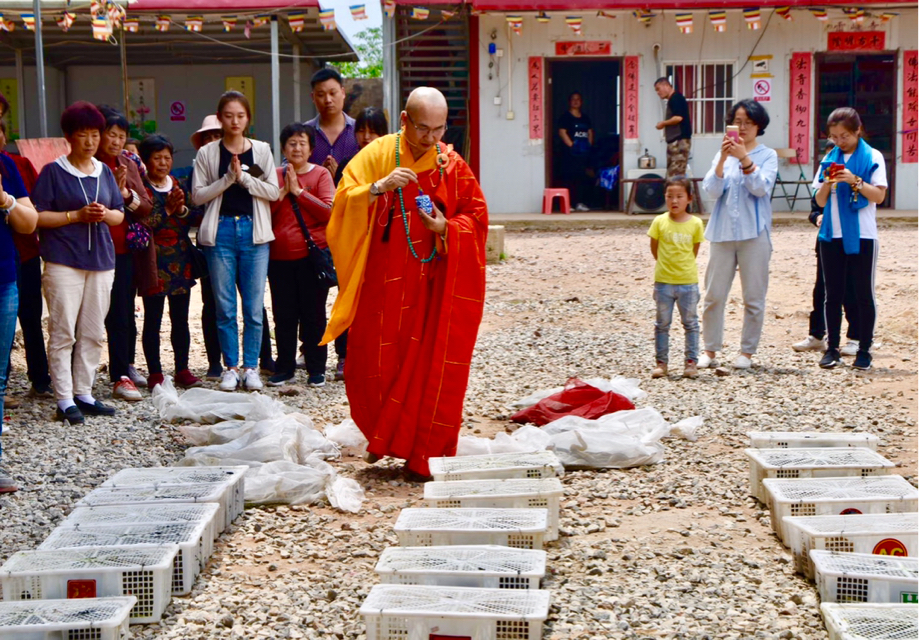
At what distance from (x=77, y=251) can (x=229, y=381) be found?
4.37ft

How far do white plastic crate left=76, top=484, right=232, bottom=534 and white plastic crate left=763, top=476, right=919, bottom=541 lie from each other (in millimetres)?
2063

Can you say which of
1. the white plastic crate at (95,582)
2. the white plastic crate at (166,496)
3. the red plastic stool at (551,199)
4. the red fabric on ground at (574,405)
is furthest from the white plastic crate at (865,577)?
the red plastic stool at (551,199)

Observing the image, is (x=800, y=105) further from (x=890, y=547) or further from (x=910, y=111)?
(x=890, y=547)

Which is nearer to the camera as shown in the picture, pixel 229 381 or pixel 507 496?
pixel 507 496

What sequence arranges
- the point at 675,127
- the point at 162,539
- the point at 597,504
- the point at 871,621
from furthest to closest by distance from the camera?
the point at 675,127 → the point at 597,504 → the point at 162,539 → the point at 871,621

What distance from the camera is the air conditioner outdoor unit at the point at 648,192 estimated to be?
16.7 m

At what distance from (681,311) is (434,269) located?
263 cm

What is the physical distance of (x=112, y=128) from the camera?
248 inches

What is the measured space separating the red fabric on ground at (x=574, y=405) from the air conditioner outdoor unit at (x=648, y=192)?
10842 mm

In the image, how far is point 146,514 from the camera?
13.1 feet

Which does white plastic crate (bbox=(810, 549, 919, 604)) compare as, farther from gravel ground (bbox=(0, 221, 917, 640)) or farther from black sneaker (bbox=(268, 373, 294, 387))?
black sneaker (bbox=(268, 373, 294, 387))

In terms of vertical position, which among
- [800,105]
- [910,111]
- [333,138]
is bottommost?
[333,138]

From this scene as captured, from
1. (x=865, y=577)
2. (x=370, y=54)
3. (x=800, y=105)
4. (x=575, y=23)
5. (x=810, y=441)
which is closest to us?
(x=865, y=577)

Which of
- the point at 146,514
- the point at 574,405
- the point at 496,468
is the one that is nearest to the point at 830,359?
the point at 574,405
